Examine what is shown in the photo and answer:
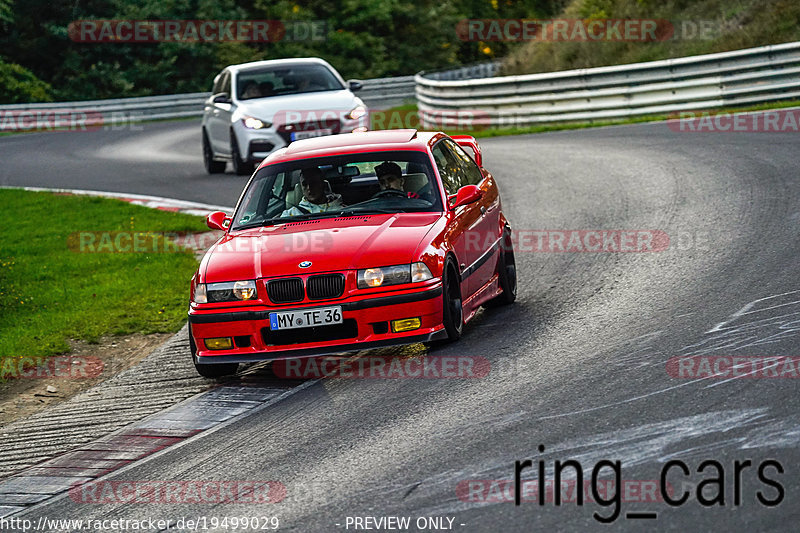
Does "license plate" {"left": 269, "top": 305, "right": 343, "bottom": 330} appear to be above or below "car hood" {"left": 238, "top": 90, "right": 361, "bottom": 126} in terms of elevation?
above

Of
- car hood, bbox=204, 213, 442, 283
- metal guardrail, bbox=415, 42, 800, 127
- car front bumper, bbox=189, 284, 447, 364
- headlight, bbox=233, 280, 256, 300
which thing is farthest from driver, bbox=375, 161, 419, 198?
metal guardrail, bbox=415, 42, 800, 127

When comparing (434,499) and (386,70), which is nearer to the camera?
(434,499)

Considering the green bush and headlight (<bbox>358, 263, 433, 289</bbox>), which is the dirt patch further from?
the green bush

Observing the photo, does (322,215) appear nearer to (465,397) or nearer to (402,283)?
(402,283)

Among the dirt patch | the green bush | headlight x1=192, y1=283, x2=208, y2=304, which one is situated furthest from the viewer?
the green bush

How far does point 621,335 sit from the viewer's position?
325 inches

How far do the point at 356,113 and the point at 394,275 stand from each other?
11775mm

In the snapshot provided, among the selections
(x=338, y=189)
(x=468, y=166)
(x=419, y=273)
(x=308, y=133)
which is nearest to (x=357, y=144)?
(x=338, y=189)

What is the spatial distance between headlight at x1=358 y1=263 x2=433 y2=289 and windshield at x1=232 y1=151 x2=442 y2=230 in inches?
40.5

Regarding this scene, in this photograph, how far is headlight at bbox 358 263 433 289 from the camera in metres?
8.20

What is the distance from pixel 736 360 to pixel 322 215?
3.41 metres

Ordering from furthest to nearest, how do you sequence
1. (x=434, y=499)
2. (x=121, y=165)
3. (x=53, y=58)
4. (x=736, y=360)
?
(x=53, y=58) → (x=121, y=165) → (x=736, y=360) → (x=434, y=499)

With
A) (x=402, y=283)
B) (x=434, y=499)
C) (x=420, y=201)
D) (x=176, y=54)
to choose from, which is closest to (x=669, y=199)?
(x=420, y=201)

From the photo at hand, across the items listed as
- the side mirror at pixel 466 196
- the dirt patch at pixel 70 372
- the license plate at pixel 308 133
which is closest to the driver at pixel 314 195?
the side mirror at pixel 466 196
